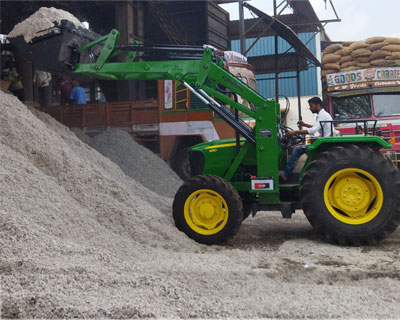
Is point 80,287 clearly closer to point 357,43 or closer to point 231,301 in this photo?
point 231,301

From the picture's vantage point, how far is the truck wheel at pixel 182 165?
10.3 m

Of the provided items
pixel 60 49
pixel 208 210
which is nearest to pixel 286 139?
pixel 208 210

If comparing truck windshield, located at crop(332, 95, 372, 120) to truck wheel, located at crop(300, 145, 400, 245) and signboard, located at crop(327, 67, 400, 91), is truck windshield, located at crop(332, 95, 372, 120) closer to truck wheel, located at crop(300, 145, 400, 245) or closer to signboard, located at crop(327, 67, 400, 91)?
signboard, located at crop(327, 67, 400, 91)

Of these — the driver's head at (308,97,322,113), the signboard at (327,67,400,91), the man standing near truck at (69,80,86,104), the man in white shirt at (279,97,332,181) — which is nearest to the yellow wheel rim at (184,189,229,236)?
the man in white shirt at (279,97,332,181)

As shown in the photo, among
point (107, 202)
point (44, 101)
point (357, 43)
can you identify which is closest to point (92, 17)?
point (44, 101)

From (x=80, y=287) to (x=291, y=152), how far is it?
138 inches

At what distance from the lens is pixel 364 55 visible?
404 inches

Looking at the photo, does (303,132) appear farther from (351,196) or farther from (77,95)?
(77,95)

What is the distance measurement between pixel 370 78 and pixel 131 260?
298 inches

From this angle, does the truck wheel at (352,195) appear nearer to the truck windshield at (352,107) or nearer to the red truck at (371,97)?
the red truck at (371,97)

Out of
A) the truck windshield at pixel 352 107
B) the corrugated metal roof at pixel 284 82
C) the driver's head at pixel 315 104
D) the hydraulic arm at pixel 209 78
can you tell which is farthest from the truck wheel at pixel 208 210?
the corrugated metal roof at pixel 284 82

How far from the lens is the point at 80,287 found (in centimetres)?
339

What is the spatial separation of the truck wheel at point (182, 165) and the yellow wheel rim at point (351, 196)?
5153mm

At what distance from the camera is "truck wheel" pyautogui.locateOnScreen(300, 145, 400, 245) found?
17.3ft
